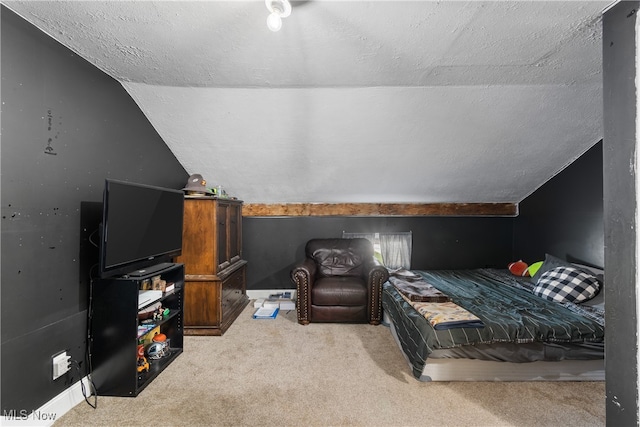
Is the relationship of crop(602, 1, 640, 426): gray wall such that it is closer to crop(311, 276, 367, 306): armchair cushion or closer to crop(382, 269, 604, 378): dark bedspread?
crop(382, 269, 604, 378): dark bedspread

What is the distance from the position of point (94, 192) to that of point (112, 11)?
1.25 m

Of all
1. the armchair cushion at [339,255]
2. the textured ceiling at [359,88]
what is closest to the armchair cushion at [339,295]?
A: the armchair cushion at [339,255]

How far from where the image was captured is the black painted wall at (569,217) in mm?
3086

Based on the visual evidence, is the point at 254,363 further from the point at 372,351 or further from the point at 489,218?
the point at 489,218

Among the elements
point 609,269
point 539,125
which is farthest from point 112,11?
point 539,125

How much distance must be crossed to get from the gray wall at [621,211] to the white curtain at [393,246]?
9.90 ft

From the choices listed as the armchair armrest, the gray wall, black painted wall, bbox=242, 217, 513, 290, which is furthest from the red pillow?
the armchair armrest

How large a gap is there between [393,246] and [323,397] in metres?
2.81

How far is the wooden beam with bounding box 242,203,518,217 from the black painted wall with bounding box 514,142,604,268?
46cm

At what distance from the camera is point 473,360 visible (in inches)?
85.4

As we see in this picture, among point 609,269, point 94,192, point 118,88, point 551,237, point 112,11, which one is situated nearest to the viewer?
point 609,269

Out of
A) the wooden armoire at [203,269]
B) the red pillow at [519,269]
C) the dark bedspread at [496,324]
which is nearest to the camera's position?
the dark bedspread at [496,324]

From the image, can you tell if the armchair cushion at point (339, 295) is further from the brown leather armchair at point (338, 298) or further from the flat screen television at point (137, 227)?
the flat screen television at point (137, 227)

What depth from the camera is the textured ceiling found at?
1602 millimetres
